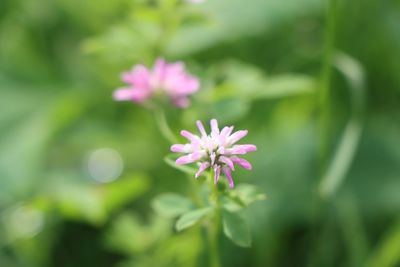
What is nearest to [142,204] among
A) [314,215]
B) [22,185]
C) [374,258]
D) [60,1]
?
[22,185]

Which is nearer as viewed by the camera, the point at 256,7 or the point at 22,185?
the point at 22,185

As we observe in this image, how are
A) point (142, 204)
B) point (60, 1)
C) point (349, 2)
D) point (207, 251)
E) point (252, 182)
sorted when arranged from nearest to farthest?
point (207, 251), point (252, 182), point (142, 204), point (349, 2), point (60, 1)

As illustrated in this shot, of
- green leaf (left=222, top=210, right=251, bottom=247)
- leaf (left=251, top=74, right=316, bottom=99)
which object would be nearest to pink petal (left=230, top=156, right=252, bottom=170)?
green leaf (left=222, top=210, right=251, bottom=247)

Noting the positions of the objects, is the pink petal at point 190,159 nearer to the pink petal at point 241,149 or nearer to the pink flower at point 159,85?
the pink petal at point 241,149

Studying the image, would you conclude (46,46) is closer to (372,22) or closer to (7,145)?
(7,145)

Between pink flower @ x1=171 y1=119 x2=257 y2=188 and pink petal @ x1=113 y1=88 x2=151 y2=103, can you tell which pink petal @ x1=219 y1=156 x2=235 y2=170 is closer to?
pink flower @ x1=171 y1=119 x2=257 y2=188

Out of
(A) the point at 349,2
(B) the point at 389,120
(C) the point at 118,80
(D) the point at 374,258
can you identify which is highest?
(A) the point at 349,2

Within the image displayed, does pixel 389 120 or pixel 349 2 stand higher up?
pixel 349 2

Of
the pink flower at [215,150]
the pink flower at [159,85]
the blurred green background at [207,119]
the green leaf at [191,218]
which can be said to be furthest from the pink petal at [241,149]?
the blurred green background at [207,119]
